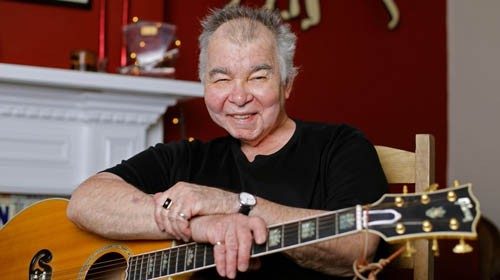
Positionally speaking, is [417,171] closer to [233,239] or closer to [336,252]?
[336,252]

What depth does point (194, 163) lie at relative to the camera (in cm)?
186

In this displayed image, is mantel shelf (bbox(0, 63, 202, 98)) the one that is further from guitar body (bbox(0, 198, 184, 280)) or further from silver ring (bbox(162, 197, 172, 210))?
silver ring (bbox(162, 197, 172, 210))

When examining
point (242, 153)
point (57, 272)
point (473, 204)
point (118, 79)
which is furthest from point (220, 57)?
point (118, 79)

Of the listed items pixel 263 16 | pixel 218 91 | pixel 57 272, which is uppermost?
pixel 263 16

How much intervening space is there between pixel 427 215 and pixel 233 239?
328 millimetres

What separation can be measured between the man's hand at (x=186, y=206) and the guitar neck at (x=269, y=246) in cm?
3

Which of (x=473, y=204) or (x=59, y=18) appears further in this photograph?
(x=59, y=18)

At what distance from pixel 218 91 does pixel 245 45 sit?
10 centimetres

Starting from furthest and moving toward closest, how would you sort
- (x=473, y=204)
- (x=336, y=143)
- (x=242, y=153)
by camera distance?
(x=242, y=153) < (x=336, y=143) < (x=473, y=204)

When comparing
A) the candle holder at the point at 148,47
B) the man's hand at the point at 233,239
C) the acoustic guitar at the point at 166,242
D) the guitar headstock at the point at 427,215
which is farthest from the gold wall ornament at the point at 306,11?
the guitar headstock at the point at 427,215

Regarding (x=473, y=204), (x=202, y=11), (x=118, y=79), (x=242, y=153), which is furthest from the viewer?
(x=202, y=11)

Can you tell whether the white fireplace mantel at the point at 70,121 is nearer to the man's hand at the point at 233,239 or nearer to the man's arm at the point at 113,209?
the man's arm at the point at 113,209

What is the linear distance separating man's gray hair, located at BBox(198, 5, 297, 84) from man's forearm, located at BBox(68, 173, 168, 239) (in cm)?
28

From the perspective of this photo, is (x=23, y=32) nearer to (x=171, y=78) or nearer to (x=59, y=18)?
(x=59, y=18)
